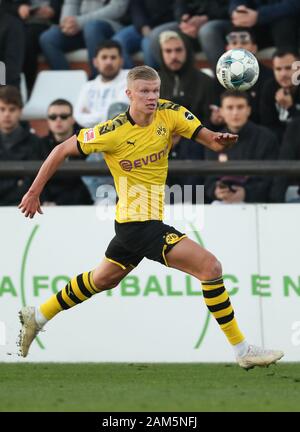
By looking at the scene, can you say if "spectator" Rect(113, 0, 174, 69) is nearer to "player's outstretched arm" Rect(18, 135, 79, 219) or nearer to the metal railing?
the metal railing

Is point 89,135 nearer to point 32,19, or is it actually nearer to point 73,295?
point 73,295

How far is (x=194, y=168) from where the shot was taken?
10492mm

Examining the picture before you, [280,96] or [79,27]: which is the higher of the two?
[79,27]

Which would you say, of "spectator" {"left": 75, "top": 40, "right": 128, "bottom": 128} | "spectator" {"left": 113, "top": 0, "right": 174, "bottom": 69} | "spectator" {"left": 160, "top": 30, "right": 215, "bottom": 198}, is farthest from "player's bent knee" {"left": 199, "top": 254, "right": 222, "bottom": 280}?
"spectator" {"left": 113, "top": 0, "right": 174, "bottom": 69}

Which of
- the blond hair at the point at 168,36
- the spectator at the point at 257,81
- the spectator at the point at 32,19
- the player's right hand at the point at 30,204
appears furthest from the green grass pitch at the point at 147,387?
the spectator at the point at 32,19

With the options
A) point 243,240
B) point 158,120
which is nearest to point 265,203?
point 243,240

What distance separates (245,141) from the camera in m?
11.5

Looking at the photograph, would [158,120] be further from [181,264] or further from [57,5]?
[57,5]

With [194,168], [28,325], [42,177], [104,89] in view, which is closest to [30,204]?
[42,177]

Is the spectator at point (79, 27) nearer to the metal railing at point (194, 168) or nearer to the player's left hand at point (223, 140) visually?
the metal railing at point (194, 168)

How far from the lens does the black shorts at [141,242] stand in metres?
8.59

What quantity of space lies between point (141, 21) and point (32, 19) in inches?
65.5

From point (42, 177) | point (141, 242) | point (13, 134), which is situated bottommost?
point (141, 242)
